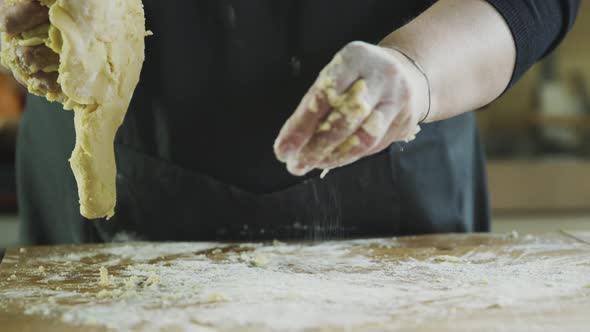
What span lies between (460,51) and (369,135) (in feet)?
0.76

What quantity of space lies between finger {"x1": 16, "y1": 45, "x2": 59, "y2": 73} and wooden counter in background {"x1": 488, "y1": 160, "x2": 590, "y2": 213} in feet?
6.15

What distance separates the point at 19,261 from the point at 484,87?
0.75 metres

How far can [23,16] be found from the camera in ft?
3.12

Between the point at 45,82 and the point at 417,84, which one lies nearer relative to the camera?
the point at 417,84

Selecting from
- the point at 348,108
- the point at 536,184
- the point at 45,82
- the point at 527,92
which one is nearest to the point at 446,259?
the point at 348,108

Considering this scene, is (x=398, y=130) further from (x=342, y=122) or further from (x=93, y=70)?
(x=93, y=70)

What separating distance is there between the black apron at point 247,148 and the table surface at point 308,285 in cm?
8

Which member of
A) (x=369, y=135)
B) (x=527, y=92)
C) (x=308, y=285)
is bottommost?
(x=308, y=285)

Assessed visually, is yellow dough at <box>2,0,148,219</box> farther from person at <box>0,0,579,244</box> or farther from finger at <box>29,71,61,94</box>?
person at <box>0,0,579,244</box>

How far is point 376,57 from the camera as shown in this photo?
0.83 m

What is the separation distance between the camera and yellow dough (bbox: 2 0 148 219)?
37.4 inches

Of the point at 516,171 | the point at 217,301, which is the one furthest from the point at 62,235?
the point at 516,171

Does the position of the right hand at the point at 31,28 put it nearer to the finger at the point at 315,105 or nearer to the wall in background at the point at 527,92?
the finger at the point at 315,105

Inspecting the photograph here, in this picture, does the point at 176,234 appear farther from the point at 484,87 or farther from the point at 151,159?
the point at 484,87
